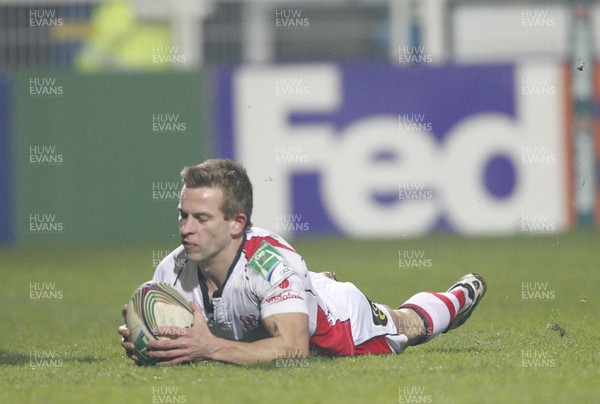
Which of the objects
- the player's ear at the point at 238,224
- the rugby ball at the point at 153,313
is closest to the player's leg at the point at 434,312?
the player's ear at the point at 238,224

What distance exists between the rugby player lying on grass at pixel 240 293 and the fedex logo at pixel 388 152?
10242 mm

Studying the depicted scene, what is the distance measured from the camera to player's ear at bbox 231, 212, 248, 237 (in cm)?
687

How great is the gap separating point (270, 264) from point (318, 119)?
11.1 m

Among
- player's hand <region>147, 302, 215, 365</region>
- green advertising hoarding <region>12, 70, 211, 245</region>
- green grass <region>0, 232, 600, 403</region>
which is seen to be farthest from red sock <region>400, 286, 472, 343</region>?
green advertising hoarding <region>12, 70, 211, 245</region>

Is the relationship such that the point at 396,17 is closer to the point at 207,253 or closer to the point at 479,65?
the point at 479,65

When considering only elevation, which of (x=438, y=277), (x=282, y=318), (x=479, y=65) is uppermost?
(x=479, y=65)

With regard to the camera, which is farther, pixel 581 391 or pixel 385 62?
pixel 385 62

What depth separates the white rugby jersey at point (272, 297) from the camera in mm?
6695

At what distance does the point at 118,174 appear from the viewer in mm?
17859

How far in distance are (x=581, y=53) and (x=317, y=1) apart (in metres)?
3.94

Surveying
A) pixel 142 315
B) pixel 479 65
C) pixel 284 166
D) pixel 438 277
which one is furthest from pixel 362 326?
pixel 479 65

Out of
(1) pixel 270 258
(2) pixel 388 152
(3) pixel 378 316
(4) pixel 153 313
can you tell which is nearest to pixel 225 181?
(1) pixel 270 258

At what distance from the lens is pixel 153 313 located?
6707mm

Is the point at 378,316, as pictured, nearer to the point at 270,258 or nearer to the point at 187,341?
the point at 270,258
